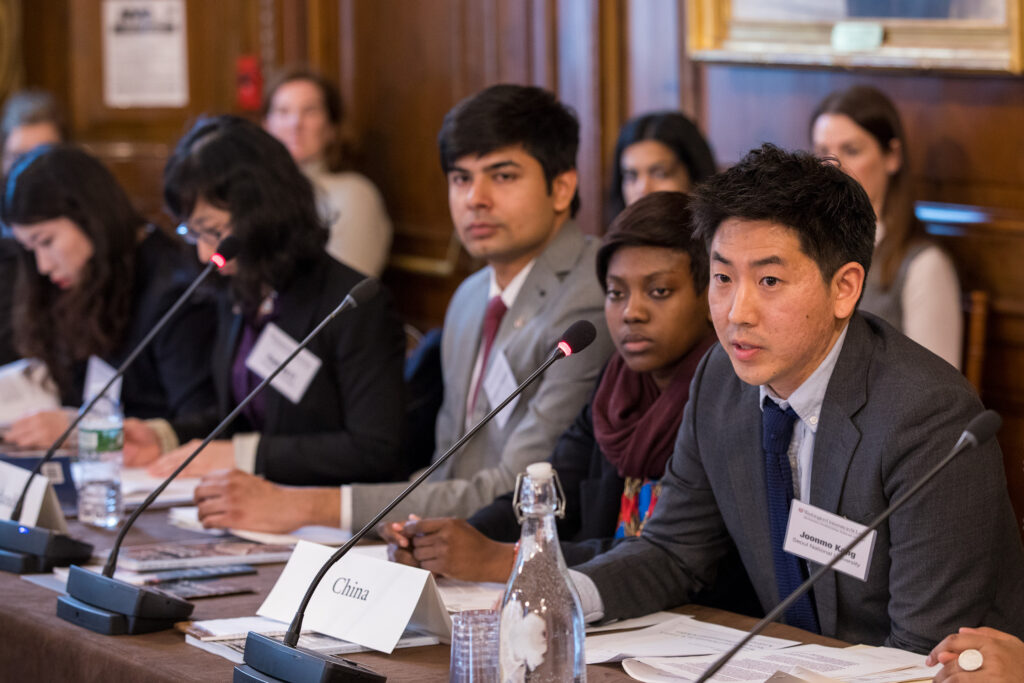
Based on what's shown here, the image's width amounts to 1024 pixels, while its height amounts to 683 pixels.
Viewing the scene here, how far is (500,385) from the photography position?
2719mm

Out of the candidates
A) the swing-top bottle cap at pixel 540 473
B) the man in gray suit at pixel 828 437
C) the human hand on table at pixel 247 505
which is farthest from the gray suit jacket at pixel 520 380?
the swing-top bottle cap at pixel 540 473

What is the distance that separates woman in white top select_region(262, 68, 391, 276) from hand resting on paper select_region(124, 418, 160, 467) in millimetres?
2157

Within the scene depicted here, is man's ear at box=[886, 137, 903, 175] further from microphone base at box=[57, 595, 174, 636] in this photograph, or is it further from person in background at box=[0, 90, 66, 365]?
person in background at box=[0, 90, 66, 365]

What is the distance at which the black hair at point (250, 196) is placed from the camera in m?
2.88

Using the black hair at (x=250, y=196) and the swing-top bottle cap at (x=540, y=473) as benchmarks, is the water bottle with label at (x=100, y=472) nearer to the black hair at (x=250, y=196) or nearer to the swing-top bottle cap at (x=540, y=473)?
the black hair at (x=250, y=196)

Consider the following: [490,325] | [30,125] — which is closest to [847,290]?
[490,325]

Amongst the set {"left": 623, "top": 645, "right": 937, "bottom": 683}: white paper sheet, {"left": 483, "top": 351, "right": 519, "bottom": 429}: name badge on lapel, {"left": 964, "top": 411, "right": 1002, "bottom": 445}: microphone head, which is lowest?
{"left": 623, "top": 645, "right": 937, "bottom": 683}: white paper sheet

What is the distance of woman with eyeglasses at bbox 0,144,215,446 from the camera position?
3266 mm

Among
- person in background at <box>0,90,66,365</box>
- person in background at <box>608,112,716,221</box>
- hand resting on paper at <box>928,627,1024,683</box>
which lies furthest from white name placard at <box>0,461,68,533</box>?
person in background at <box>0,90,66,365</box>

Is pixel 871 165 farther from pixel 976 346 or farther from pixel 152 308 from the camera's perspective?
pixel 152 308

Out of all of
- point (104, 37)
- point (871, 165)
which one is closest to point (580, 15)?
point (871, 165)

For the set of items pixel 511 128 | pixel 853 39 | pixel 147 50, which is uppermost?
pixel 147 50

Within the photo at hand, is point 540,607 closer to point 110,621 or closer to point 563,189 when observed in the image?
point 110,621

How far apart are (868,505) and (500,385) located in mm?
1070
